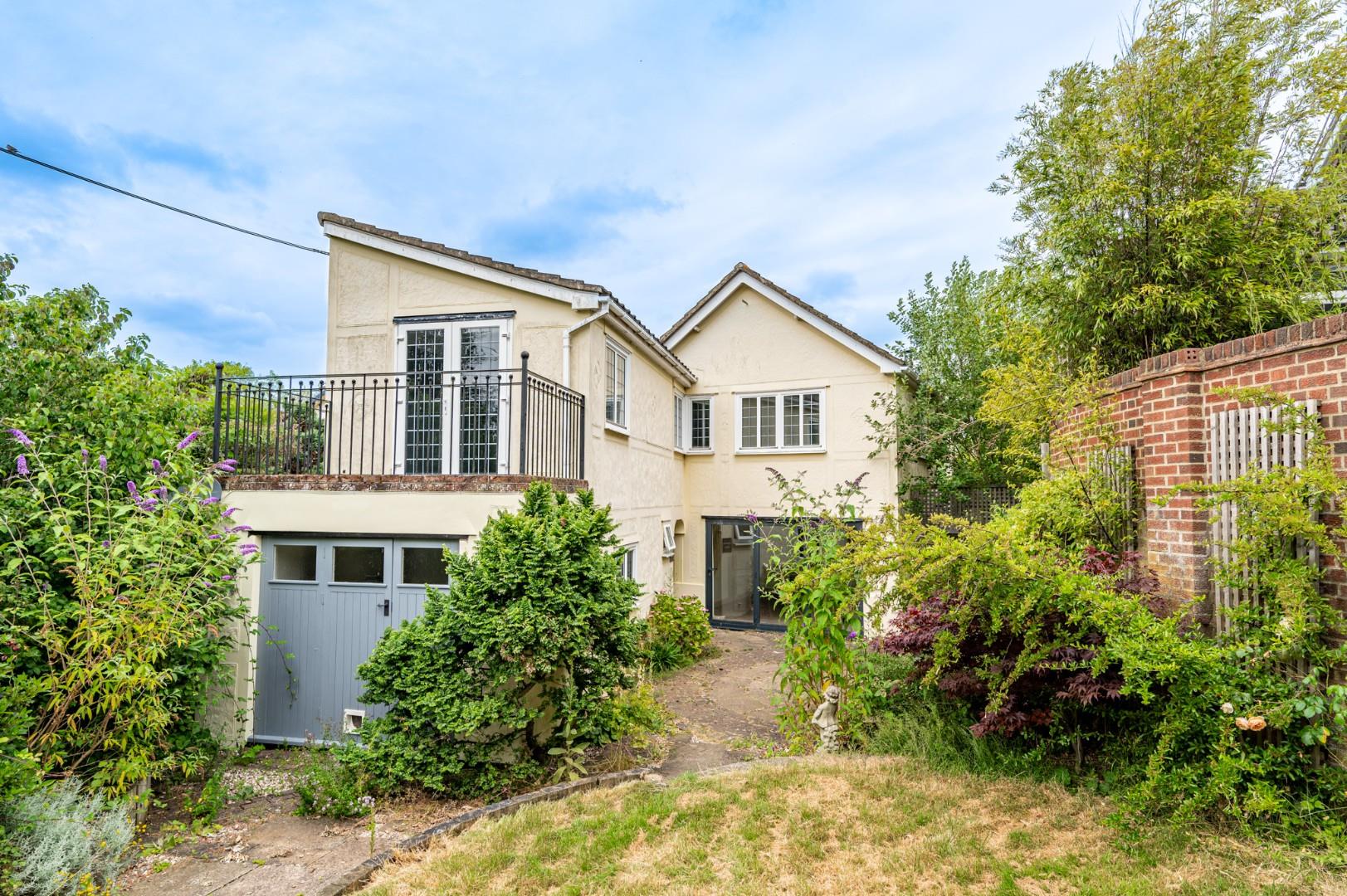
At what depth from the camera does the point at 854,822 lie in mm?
4070

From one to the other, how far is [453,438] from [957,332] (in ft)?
42.0

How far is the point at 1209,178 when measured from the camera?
5.92 m

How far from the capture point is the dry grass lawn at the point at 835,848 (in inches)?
130

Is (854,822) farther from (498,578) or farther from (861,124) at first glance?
(861,124)

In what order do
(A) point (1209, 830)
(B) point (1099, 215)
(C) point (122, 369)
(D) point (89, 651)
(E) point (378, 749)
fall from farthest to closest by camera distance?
(C) point (122, 369), (B) point (1099, 215), (E) point (378, 749), (D) point (89, 651), (A) point (1209, 830)

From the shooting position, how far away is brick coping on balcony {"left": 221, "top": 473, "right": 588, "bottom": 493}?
6.81 metres

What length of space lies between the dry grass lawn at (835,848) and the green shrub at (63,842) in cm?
193

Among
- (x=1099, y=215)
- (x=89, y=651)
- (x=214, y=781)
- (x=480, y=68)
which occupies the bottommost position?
(x=214, y=781)

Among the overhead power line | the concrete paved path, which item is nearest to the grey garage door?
the concrete paved path

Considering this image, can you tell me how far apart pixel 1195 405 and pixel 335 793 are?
719 cm

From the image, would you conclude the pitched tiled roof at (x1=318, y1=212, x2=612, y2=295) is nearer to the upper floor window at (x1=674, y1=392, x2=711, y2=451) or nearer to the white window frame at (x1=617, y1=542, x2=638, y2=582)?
the white window frame at (x1=617, y1=542, x2=638, y2=582)

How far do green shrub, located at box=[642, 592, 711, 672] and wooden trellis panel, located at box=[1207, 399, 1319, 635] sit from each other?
7.56m

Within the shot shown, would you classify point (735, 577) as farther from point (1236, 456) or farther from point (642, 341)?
point (1236, 456)

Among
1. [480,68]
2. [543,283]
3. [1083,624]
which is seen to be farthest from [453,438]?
[1083,624]
